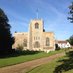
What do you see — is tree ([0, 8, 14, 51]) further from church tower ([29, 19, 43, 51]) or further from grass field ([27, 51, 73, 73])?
church tower ([29, 19, 43, 51])

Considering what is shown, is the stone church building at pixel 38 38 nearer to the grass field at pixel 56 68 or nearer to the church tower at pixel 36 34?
the church tower at pixel 36 34

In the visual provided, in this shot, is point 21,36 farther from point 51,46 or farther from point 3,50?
point 3,50

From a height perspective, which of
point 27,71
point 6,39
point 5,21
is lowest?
point 27,71

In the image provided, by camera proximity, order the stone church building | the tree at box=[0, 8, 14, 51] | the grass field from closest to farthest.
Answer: the grass field
the tree at box=[0, 8, 14, 51]
the stone church building

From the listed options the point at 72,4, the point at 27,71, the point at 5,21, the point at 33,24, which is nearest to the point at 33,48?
the point at 33,24

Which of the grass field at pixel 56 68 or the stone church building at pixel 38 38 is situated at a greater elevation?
the stone church building at pixel 38 38

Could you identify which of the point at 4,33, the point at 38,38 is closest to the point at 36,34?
the point at 38,38

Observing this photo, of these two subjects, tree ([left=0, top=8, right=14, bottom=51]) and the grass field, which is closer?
the grass field

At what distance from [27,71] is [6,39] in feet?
117

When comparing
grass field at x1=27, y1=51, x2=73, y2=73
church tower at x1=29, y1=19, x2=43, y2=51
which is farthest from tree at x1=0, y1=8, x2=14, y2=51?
church tower at x1=29, y1=19, x2=43, y2=51

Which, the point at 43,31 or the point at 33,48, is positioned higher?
the point at 43,31

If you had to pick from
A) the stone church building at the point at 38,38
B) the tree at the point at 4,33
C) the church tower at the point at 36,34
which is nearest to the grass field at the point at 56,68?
the tree at the point at 4,33

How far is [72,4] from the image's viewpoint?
110ft

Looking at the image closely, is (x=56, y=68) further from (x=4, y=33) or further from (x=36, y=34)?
(x=36, y=34)
